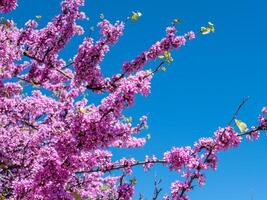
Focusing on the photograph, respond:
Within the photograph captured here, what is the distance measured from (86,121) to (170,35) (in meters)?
4.76

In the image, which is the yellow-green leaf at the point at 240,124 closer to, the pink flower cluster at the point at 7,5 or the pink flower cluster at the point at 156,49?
the pink flower cluster at the point at 156,49

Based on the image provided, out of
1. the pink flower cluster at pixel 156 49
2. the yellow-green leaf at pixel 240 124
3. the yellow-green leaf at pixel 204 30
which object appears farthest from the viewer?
the pink flower cluster at pixel 156 49

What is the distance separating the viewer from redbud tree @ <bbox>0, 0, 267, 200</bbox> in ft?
22.1

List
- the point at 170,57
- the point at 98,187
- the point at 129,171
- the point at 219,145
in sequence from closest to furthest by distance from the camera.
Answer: the point at 219,145 → the point at 170,57 → the point at 129,171 → the point at 98,187

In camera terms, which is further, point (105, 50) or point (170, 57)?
point (105, 50)

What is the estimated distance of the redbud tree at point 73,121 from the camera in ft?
22.1

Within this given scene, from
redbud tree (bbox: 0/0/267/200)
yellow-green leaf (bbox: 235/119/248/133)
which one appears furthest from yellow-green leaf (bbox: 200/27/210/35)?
yellow-green leaf (bbox: 235/119/248/133)

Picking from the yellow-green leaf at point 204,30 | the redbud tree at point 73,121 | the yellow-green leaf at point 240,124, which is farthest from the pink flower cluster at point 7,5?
the yellow-green leaf at point 240,124

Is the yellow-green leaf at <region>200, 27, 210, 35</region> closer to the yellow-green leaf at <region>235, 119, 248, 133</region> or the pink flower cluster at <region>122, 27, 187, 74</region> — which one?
the pink flower cluster at <region>122, 27, 187, 74</region>

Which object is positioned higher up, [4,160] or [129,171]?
[4,160]

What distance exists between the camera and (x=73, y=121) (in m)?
7.02

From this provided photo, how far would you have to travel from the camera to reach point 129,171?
9.88 meters

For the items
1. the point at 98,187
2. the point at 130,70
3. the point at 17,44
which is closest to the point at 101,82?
the point at 130,70

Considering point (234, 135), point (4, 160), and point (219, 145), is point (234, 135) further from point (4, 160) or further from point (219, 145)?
point (4, 160)
